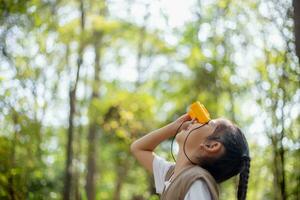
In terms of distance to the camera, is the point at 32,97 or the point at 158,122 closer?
the point at 32,97

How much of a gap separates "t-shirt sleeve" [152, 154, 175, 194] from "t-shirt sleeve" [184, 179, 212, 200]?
1.67ft

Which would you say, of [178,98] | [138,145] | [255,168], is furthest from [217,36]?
[138,145]

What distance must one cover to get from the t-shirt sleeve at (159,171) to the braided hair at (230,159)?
0.39 metres

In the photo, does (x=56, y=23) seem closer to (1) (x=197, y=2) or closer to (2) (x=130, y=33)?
(1) (x=197, y=2)

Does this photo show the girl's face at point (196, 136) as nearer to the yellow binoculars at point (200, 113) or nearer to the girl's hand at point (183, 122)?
the yellow binoculars at point (200, 113)

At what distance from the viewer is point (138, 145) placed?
2.87 meters

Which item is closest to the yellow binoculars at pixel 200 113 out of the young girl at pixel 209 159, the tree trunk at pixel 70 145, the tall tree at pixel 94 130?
the young girl at pixel 209 159

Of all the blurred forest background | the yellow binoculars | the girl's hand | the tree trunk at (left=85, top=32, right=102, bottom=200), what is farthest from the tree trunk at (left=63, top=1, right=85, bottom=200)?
the yellow binoculars

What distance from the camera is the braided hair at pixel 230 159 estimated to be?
227 cm

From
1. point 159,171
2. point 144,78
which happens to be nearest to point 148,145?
point 159,171

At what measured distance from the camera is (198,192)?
212 cm

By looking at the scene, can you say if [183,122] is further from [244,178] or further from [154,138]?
[244,178]

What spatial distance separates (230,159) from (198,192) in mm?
233

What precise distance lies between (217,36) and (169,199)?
254 inches
